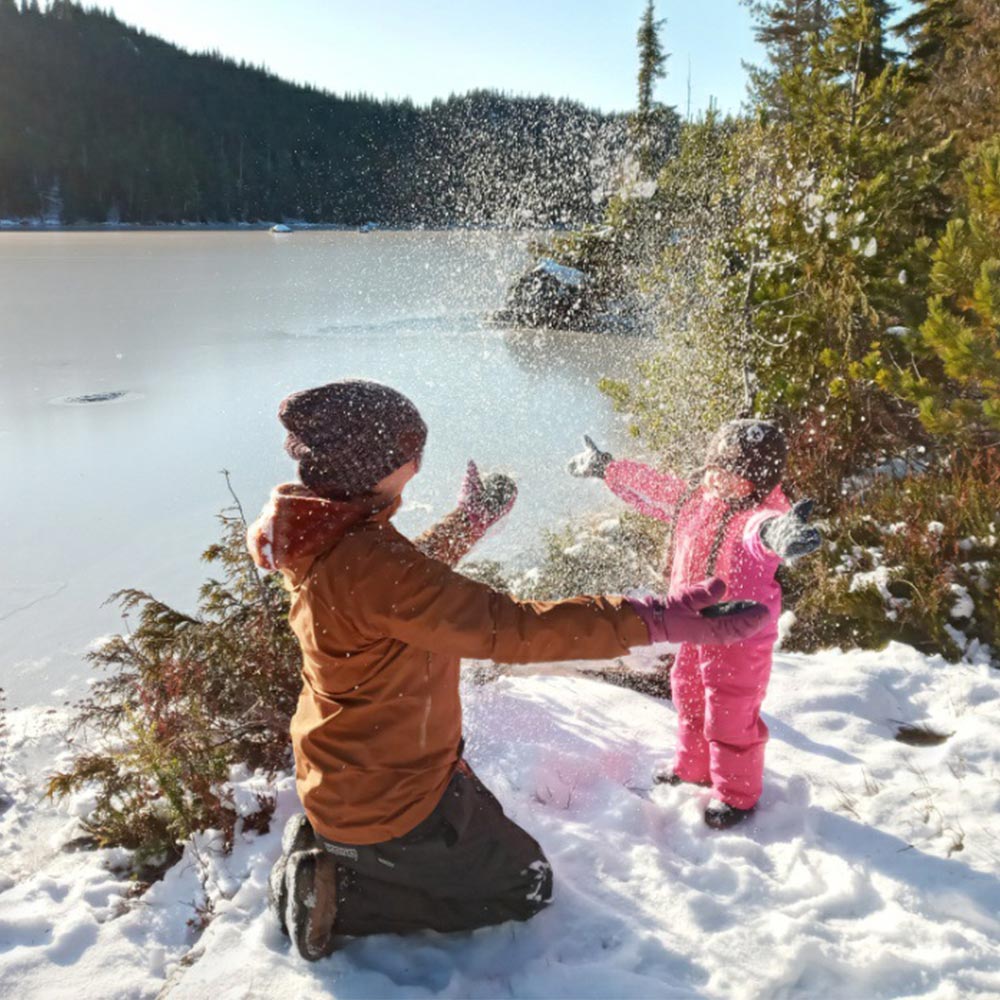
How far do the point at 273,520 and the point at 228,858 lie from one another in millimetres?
1466

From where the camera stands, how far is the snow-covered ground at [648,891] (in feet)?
6.64

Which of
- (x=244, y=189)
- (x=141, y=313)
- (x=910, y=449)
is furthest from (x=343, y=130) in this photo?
(x=910, y=449)

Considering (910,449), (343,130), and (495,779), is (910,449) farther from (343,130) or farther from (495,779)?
(343,130)

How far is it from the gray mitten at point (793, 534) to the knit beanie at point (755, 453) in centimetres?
25

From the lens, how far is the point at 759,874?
2379 mm

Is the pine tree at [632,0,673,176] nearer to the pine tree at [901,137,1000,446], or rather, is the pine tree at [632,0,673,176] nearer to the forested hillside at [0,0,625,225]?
Answer: the forested hillside at [0,0,625,225]

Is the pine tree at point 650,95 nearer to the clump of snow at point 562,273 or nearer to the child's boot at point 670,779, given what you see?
the clump of snow at point 562,273

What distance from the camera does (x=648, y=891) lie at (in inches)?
92.0

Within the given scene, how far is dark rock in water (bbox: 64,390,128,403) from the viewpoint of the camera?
Result: 406 inches

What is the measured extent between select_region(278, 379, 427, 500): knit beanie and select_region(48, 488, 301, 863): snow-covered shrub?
152 cm

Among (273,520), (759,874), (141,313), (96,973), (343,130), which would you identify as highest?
(343,130)

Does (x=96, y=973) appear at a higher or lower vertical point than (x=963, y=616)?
lower

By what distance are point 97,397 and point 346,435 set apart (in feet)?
33.6

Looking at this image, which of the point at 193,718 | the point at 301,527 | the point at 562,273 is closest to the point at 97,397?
the point at 193,718
